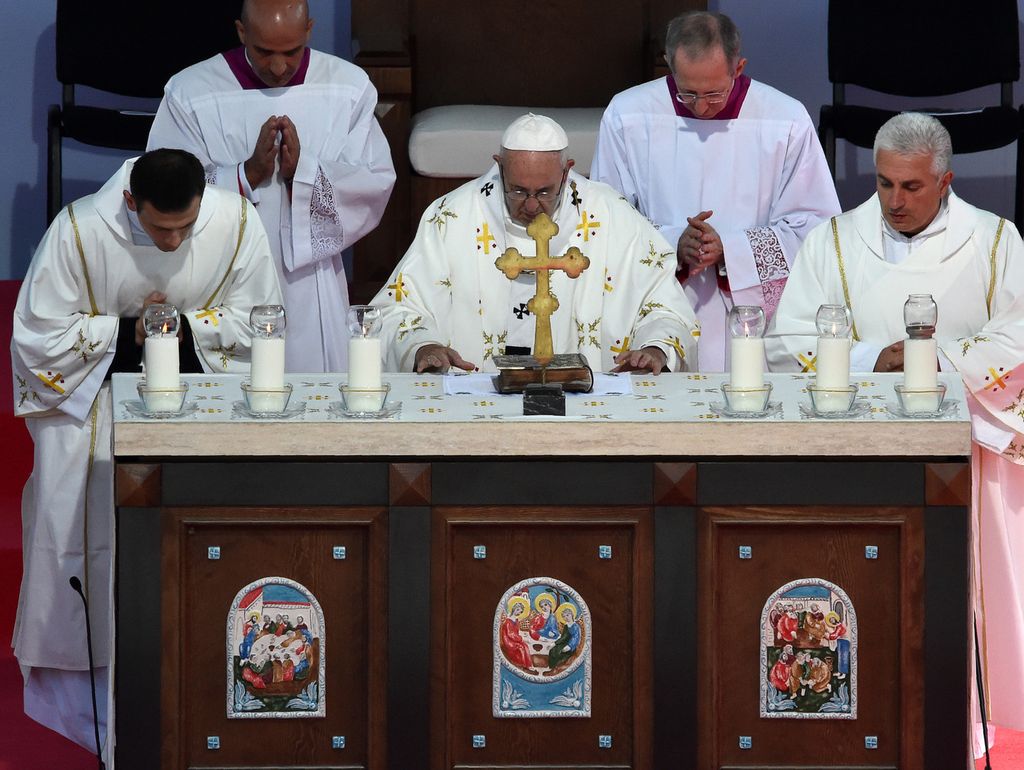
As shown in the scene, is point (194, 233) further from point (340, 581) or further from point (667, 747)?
point (667, 747)

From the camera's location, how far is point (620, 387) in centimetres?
446

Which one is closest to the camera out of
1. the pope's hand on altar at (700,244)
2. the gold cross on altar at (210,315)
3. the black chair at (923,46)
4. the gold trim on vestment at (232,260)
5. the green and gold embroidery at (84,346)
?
the green and gold embroidery at (84,346)

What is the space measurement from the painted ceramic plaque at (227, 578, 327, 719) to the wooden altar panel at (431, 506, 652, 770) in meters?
0.27

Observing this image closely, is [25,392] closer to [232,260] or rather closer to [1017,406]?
[232,260]

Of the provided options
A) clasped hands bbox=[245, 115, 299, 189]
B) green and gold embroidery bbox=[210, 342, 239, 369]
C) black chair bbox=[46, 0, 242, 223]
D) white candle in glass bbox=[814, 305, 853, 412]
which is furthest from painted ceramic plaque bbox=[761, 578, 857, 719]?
black chair bbox=[46, 0, 242, 223]

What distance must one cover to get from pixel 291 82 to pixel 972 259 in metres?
2.47

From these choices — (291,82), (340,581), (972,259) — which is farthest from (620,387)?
(291,82)

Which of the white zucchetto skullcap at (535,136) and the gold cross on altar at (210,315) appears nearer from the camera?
the white zucchetto skullcap at (535,136)

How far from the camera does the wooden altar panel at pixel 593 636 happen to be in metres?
4.04

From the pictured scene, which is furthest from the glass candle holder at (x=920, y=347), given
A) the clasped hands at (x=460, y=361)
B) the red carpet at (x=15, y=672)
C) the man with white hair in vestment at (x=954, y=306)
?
the red carpet at (x=15, y=672)

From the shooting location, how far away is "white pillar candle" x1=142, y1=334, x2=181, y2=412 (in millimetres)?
4078

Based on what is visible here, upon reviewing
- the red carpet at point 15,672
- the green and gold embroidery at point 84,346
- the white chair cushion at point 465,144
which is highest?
the white chair cushion at point 465,144

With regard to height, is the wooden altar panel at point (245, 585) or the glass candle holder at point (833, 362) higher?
the glass candle holder at point (833, 362)

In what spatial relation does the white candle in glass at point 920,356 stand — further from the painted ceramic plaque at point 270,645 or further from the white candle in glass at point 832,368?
the painted ceramic plaque at point 270,645
